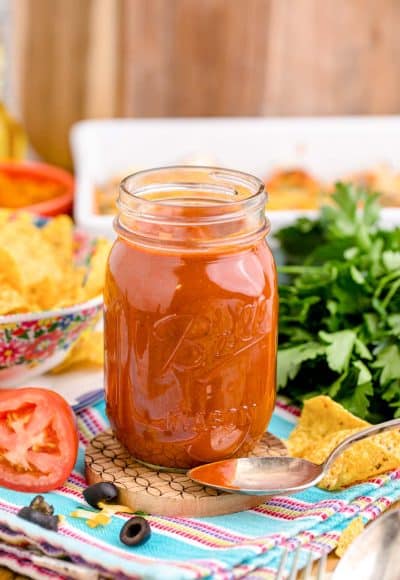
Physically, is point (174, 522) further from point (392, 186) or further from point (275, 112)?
point (275, 112)

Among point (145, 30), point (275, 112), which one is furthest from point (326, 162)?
point (145, 30)

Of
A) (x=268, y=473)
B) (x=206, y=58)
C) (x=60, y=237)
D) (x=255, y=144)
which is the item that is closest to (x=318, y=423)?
(x=268, y=473)

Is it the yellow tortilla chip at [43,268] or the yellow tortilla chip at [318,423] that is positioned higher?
the yellow tortilla chip at [43,268]

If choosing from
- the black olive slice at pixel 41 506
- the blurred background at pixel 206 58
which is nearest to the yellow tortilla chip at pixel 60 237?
the black olive slice at pixel 41 506

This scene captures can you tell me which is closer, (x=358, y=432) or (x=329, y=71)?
(x=358, y=432)

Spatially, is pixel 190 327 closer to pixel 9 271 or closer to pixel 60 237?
pixel 9 271

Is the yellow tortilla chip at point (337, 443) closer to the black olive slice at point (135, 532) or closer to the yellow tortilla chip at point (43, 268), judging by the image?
the black olive slice at point (135, 532)
